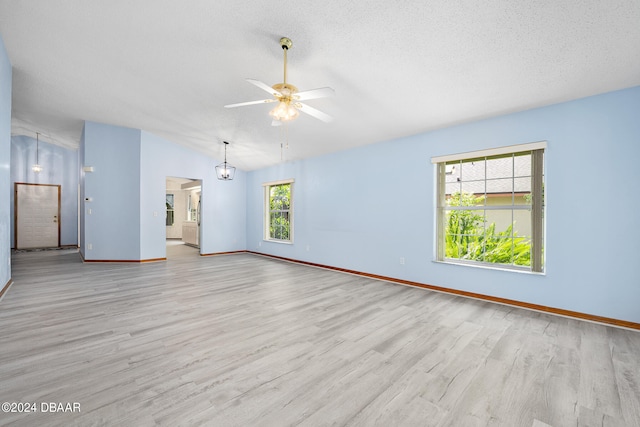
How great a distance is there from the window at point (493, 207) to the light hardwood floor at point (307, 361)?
78cm

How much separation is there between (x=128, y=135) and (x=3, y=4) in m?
3.69

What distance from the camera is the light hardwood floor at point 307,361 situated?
154cm

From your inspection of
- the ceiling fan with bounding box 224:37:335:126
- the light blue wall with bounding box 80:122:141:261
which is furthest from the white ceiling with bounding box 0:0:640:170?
the light blue wall with bounding box 80:122:141:261

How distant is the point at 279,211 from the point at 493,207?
4972 mm

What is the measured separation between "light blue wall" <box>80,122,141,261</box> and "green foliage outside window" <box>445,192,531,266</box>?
670cm

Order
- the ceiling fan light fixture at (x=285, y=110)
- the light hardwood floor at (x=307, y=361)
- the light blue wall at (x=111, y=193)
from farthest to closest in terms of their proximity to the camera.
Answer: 1. the light blue wall at (x=111, y=193)
2. the ceiling fan light fixture at (x=285, y=110)
3. the light hardwood floor at (x=307, y=361)

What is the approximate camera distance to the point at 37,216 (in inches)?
326

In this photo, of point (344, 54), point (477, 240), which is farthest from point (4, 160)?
point (477, 240)

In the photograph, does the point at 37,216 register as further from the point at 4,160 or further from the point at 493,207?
the point at 493,207

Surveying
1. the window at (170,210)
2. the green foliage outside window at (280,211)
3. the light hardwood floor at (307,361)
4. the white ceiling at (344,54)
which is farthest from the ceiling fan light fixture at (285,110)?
the window at (170,210)

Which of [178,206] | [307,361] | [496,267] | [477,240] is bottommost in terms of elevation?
[307,361]

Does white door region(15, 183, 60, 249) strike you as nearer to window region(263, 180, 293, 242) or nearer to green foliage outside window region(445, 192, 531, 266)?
window region(263, 180, 293, 242)

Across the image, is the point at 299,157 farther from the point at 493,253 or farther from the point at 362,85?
the point at 493,253

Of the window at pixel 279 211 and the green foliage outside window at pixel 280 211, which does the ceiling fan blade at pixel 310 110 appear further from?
the green foliage outside window at pixel 280 211
